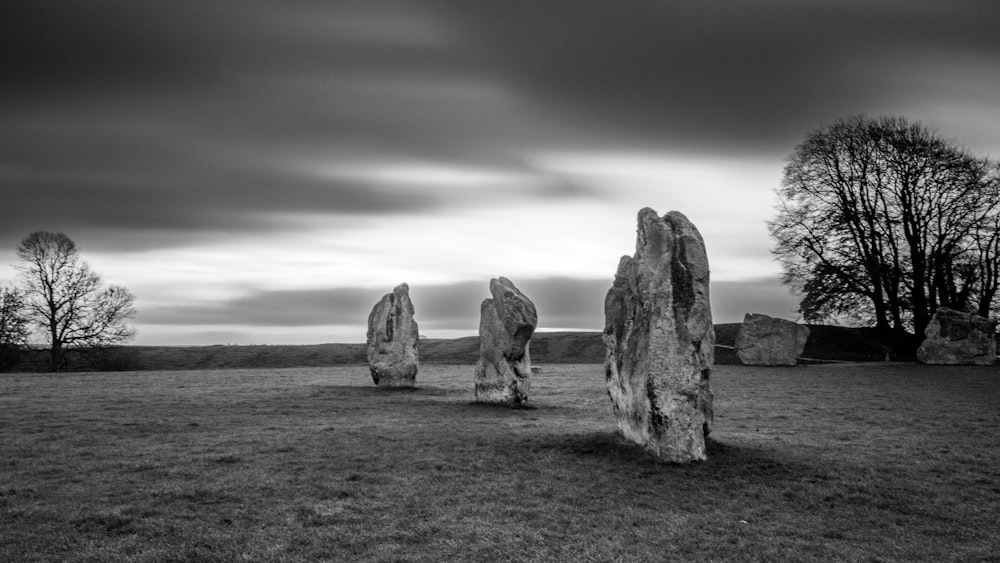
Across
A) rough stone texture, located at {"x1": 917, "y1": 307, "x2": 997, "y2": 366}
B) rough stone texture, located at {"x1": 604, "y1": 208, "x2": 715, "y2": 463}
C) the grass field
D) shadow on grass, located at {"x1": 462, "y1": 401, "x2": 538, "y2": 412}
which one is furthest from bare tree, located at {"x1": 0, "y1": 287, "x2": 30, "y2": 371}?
rough stone texture, located at {"x1": 917, "y1": 307, "x2": 997, "y2": 366}

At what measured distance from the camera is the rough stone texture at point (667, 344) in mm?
12578

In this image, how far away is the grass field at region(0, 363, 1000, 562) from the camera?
348 inches

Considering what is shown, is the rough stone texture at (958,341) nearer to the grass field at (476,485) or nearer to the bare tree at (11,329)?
the grass field at (476,485)

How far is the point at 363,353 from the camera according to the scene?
2042 inches

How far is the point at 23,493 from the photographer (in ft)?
35.5

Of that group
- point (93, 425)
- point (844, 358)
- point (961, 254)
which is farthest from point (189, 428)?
point (961, 254)

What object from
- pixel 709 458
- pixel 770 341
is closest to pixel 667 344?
pixel 709 458

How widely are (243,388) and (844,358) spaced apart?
119 ft

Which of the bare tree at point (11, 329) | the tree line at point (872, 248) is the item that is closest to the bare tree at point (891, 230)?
the tree line at point (872, 248)

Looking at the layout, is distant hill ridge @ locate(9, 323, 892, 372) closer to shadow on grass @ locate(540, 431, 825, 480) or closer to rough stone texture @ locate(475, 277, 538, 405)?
rough stone texture @ locate(475, 277, 538, 405)

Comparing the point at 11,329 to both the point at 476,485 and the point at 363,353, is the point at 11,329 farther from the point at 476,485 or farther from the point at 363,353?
the point at 476,485

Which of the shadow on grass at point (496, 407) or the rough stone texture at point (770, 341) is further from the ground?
the rough stone texture at point (770, 341)

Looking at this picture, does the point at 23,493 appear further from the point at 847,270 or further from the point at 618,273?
the point at 847,270

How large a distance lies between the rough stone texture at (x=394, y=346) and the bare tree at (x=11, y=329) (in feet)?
78.1
